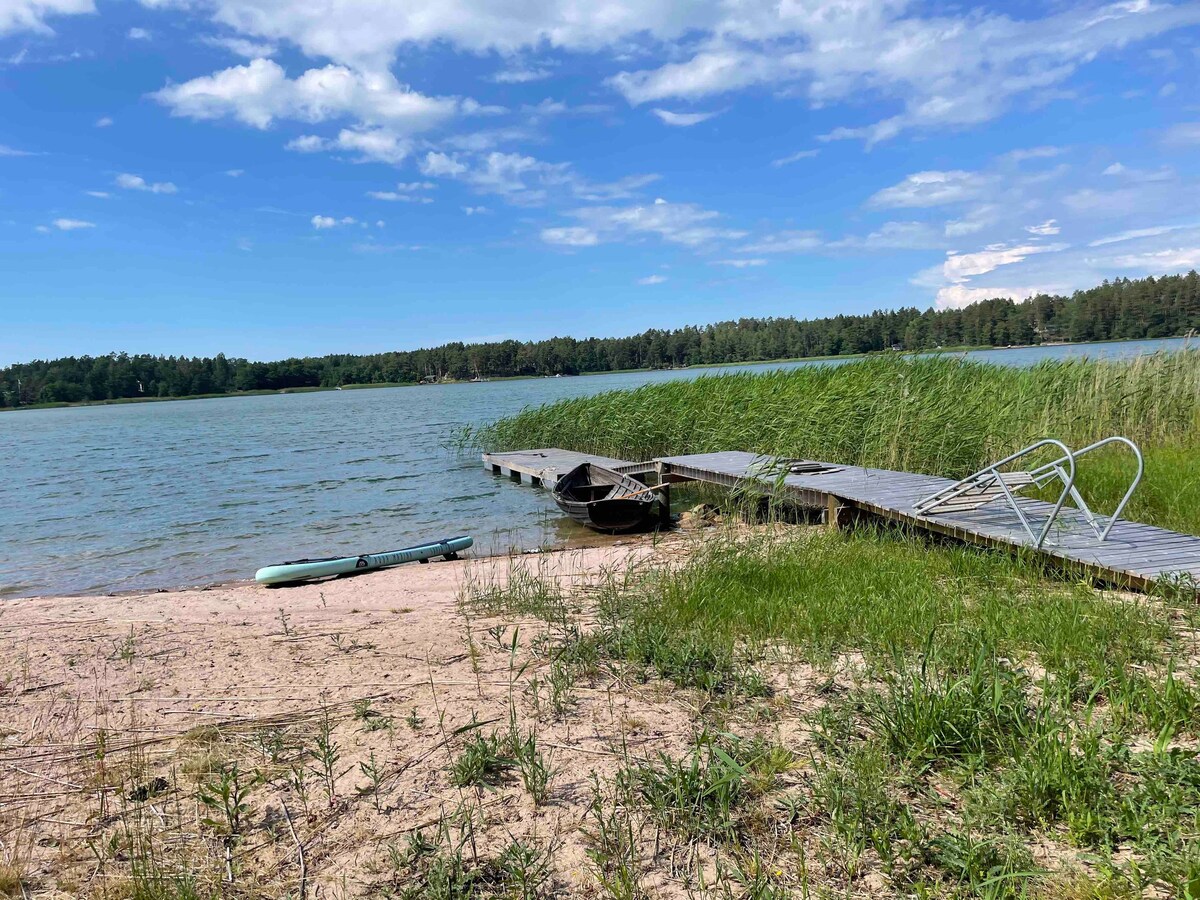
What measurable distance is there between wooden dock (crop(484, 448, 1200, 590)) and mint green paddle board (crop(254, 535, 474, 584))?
462 centimetres

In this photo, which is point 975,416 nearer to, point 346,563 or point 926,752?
point 926,752

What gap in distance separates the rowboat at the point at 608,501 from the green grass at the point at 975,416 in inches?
113

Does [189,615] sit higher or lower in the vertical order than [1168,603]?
lower

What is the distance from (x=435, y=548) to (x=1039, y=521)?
768 cm

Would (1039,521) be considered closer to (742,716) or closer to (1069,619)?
(1069,619)

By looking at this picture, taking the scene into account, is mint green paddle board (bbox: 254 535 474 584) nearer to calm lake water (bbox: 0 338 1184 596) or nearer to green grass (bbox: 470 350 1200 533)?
calm lake water (bbox: 0 338 1184 596)

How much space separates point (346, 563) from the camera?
945 cm

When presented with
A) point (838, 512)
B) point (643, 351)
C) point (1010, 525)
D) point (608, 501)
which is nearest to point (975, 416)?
point (838, 512)

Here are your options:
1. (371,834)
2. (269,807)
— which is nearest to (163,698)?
(269,807)

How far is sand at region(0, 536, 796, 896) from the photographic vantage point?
8.30 feet

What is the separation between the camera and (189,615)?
6.95 metres

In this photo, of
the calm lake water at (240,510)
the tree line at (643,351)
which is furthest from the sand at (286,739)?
the tree line at (643,351)

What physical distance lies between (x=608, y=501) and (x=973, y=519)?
602cm

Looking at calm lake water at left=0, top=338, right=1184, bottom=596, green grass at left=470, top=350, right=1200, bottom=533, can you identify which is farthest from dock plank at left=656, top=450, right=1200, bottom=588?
calm lake water at left=0, top=338, right=1184, bottom=596
